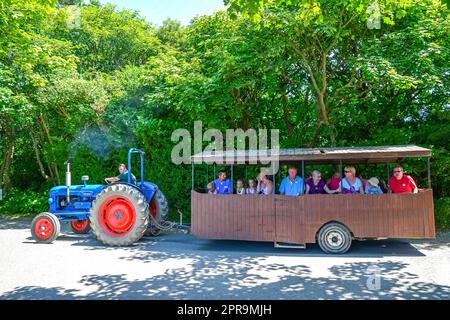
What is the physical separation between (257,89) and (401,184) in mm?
6882

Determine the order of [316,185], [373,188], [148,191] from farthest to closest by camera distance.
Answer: [148,191]
[316,185]
[373,188]

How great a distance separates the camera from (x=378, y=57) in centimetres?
995

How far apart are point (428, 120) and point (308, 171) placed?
4643 mm

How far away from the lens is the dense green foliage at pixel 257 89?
10.2 metres

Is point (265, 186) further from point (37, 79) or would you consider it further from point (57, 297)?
point (37, 79)

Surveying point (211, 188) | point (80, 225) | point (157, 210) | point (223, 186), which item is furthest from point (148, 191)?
point (80, 225)

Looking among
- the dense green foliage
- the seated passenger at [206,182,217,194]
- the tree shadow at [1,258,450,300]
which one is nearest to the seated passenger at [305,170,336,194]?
the tree shadow at [1,258,450,300]

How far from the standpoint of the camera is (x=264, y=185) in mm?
8875

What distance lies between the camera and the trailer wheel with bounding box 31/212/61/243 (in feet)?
30.5

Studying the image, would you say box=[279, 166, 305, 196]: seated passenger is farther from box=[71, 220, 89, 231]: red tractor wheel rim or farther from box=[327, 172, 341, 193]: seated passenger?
box=[71, 220, 89, 231]: red tractor wheel rim

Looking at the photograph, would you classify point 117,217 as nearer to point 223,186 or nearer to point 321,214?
point 223,186

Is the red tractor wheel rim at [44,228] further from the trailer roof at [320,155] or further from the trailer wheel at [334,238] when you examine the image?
the trailer wheel at [334,238]

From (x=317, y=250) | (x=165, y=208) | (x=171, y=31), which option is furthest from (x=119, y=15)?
(x=317, y=250)

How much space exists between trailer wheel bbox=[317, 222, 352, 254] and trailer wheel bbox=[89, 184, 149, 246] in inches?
170
